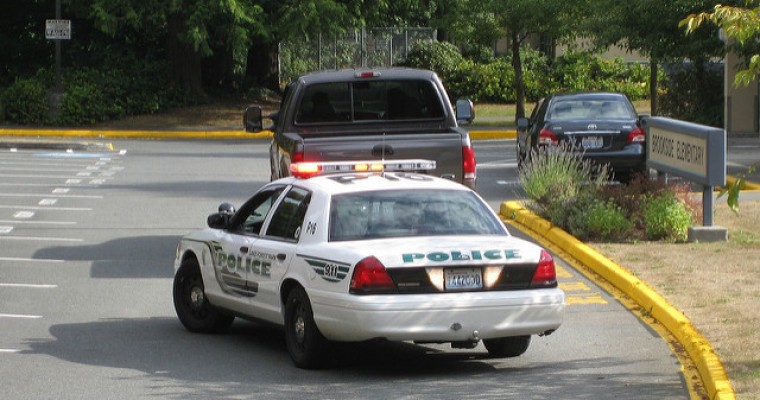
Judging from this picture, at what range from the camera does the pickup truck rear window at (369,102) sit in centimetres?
1614

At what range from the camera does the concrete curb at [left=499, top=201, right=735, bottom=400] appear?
945 cm

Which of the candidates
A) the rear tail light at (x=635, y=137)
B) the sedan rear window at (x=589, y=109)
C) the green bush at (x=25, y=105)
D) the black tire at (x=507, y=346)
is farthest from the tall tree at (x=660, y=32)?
the black tire at (x=507, y=346)

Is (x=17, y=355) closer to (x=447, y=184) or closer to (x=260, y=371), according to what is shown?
(x=260, y=371)

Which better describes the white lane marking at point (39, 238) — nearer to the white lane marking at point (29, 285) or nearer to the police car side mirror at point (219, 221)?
the white lane marking at point (29, 285)

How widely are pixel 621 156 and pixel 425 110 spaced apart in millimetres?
7438

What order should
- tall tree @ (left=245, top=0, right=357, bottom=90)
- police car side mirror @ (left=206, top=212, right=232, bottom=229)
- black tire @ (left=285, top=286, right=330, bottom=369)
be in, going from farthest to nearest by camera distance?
tall tree @ (left=245, top=0, right=357, bottom=90)
police car side mirror @ (left=206, top=212, right=232, bottom=229)
black tire @ (left=285, top=286, right=330, bottom=369)

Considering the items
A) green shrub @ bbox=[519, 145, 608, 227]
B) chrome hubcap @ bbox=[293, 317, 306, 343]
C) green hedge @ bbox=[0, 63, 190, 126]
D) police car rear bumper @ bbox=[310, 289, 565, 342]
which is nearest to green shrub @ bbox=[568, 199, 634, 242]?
green shrub @ bbox=[519, 145, 608, 227]

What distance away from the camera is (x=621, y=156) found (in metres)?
23.0

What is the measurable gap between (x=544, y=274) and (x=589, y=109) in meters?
14.7

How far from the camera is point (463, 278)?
988cm

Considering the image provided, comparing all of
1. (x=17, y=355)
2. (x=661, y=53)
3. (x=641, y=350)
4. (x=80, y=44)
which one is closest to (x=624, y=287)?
(x=641, y=350)

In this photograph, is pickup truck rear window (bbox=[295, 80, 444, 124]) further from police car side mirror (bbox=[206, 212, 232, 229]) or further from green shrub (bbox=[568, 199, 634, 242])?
police car side mirror (bbox=[206, 212, 232, 229])

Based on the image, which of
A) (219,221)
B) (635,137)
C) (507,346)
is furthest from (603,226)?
(635,137)

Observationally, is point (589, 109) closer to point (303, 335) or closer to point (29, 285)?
point (29, 285)
